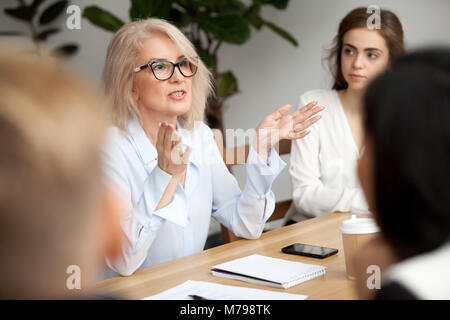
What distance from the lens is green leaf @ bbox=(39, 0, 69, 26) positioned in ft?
13.0

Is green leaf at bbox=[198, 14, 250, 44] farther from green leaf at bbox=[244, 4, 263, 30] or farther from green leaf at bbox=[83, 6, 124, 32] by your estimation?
green leaf at bbox=[83, 6, 124, 32]

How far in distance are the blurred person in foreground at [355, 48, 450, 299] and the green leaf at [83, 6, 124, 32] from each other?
3.00 m

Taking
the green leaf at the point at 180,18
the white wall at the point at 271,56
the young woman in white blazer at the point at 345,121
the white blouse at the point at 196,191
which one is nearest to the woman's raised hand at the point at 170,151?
the white blouse at the point at 196,191

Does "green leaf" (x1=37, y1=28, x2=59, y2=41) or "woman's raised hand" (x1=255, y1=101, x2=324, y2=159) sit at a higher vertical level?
"green leaf" (x1=37, y1=28, x2=59, y2=41)

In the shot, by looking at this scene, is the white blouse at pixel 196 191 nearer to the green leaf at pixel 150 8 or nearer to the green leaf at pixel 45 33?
the green leaf at pixel 150 8

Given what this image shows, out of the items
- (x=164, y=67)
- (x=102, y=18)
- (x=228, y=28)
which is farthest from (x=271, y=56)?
(x=164, y=67)

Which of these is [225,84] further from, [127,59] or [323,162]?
[127,59]

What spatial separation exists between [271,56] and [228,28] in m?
0.83

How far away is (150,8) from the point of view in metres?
3.44

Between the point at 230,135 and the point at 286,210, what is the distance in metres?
1.43

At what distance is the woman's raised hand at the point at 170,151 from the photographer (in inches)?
56.9

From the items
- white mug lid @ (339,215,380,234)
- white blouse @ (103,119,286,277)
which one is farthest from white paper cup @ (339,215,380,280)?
white blouse @ (103,119,286,277)

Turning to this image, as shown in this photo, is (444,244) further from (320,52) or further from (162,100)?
(320,52)
